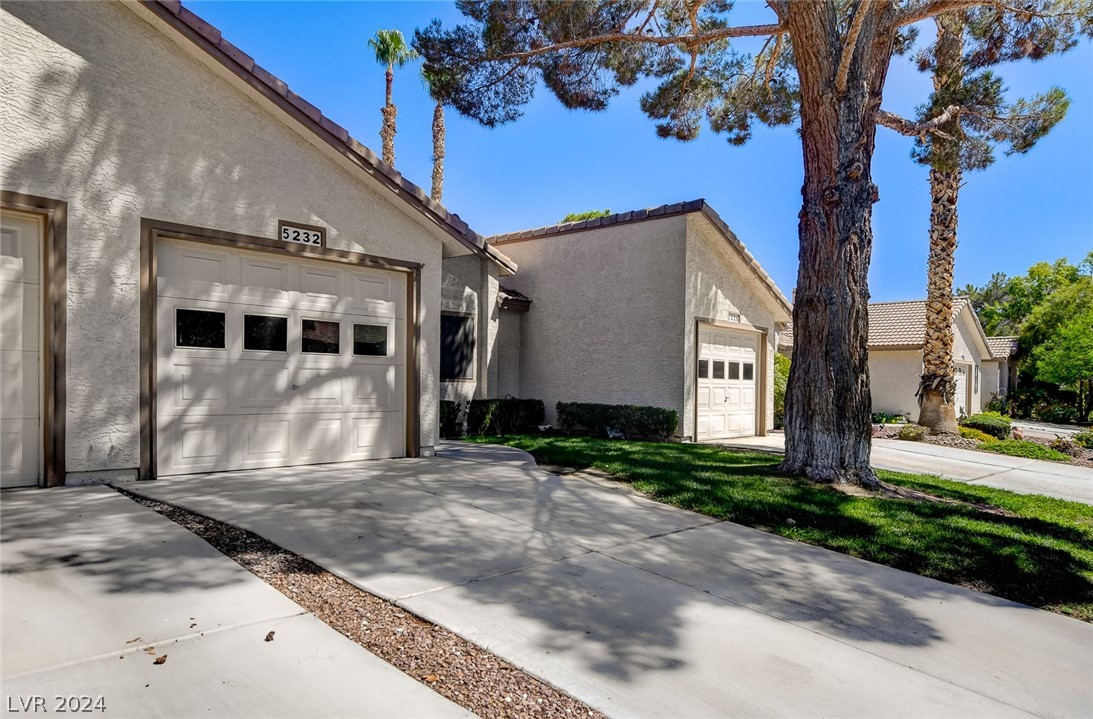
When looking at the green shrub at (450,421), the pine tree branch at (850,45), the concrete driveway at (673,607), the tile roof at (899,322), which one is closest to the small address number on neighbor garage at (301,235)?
the concrete driveway at (673,607)

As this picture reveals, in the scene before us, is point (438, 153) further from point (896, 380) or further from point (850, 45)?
point (896, 380)

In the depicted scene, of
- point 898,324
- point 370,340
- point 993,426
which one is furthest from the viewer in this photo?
point 898,324

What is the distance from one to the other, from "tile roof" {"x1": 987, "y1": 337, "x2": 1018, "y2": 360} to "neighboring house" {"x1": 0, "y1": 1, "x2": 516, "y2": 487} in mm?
30946

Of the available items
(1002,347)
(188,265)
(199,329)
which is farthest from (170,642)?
(1002,347)

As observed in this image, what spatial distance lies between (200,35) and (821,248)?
7817 millimetres

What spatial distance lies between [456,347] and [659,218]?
5261 millimetres

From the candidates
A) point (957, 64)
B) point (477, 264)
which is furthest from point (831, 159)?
point (477, 264)

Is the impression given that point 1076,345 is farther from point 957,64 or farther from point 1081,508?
point 1081,508

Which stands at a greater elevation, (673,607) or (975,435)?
(673,607)

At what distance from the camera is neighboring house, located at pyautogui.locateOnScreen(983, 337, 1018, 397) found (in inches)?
1182

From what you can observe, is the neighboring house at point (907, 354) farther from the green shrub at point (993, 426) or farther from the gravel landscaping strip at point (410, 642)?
the gravel landscaping strip at point (410, 642)

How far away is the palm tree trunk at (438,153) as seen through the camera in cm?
2455

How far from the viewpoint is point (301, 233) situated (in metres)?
7.85

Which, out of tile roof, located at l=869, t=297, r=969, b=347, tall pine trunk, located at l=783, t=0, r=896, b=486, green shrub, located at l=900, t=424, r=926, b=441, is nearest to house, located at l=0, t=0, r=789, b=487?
tall pine trunk, located at l=783, t=0, r=896, b=486
